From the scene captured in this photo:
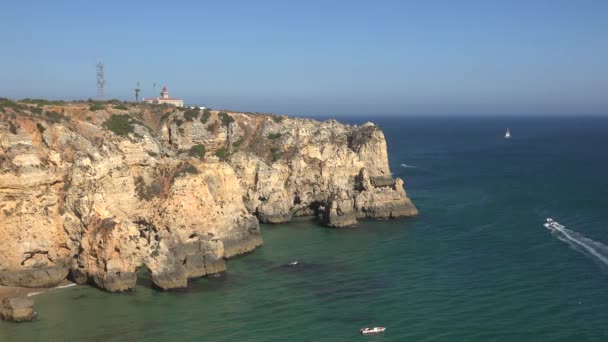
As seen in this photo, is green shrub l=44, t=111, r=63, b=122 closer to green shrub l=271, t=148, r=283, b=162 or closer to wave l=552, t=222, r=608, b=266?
green shrub l=271, t=148, r=283, b=162

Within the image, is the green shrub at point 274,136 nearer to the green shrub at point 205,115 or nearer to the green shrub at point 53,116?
the green shrub at point 205,115

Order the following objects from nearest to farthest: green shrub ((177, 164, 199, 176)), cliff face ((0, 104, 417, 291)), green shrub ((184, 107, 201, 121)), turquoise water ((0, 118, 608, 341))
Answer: turquoise water ((0, 118, 608, 341))
cliff face ((0, 104, 417, 291))
green shrub ((177, 164, 199, 176))
green shrub ((184, 107, 201, 121))

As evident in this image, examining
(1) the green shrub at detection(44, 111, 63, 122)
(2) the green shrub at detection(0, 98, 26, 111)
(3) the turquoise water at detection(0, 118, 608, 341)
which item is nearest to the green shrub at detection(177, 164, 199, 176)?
(3) the turquoise water at detection(0, 118, 608, 341)

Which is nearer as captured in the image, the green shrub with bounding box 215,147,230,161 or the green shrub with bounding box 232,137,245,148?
the green shrub with bounding box 215,147,230,161

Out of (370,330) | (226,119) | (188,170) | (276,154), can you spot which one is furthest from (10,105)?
(370,330)

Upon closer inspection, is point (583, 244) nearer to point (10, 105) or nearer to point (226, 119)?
point (226, 119)

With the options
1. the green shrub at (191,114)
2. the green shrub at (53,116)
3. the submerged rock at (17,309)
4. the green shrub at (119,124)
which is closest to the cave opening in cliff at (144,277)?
the submerged rock at (17,309)

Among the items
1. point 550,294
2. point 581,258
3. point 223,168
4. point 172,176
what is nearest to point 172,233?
point 172,176
